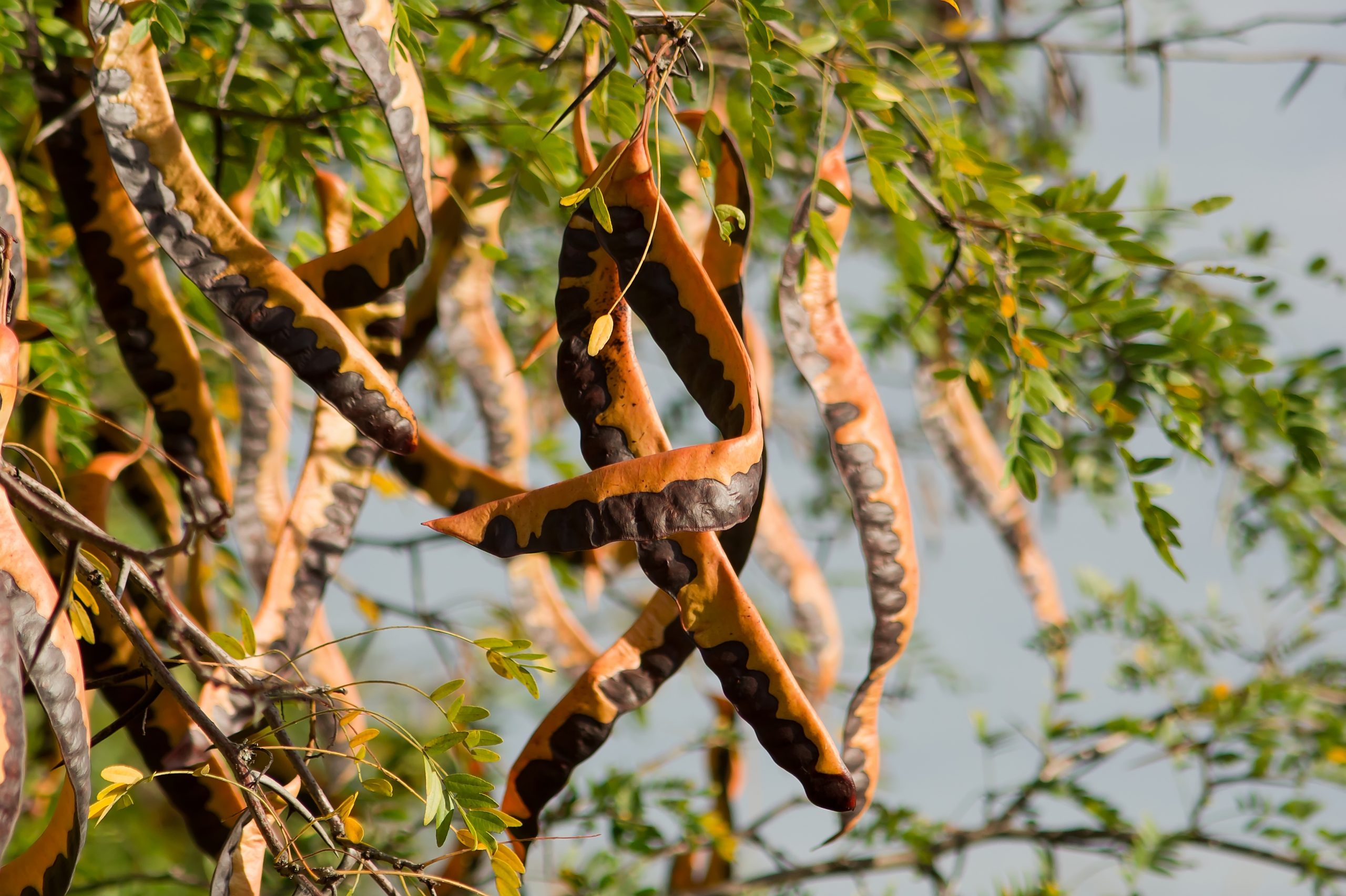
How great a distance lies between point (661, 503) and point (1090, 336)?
1075mm

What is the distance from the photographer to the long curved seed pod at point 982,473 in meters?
2.94

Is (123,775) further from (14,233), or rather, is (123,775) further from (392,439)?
(14,233)

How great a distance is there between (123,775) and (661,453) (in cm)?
63

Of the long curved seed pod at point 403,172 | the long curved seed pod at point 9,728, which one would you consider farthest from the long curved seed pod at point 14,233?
the long curved seed pod at point 9,728

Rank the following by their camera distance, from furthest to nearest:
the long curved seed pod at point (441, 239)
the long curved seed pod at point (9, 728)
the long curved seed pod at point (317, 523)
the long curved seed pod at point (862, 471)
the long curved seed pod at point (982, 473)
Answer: the long curved seed pod at point (982, 473) → the long curved seed pod at point (441, 239) → the long curved seed pod at point (317, 523) → the long curved seed pod at point (862, 471) → the long curved seed pod at point (9, 728)

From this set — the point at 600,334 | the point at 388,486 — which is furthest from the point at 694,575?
the point at 388,486

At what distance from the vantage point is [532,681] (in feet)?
3.59

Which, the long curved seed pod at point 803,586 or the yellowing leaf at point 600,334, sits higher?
the long curved seed pod at point 803,586

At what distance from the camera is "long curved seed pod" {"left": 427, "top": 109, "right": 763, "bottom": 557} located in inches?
34.7

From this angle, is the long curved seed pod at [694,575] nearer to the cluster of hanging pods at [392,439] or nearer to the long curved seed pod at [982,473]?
the cluster of hanging pods at [392,439]

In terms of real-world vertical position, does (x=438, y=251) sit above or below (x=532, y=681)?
above

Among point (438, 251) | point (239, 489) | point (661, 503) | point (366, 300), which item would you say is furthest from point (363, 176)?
point (661, 503)

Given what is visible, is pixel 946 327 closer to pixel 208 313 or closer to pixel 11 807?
pixel 208 313

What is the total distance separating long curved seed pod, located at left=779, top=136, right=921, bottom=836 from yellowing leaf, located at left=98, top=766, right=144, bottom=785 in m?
0.75
